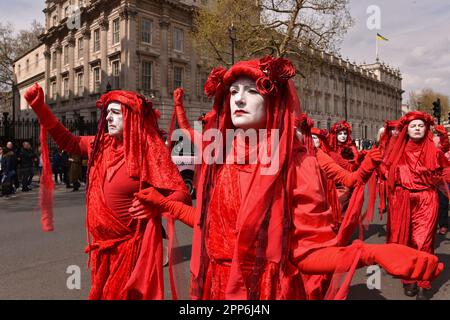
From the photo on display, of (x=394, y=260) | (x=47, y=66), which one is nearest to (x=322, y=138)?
(x=394, y=260)

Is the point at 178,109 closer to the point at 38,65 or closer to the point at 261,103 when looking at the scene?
the point at 261,103

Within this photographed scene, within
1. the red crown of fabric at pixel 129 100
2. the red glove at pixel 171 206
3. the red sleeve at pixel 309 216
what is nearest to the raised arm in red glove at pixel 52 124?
the red crown of fabric at pixel 129 100

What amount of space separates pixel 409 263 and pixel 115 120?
6.93ft

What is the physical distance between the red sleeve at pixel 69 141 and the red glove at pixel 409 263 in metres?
2.39

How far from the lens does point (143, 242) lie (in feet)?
8.30

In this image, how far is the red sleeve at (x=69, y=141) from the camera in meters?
2.88

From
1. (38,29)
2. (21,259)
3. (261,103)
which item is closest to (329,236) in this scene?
(261,103)

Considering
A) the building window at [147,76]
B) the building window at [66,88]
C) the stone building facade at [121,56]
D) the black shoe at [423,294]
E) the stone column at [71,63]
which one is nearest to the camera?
the black shoe at [423,294]

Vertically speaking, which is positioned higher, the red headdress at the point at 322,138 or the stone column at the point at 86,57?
the stone column at the point at 86,57

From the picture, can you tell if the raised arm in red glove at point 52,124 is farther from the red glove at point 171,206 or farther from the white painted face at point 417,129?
the white painted face at point 417,129

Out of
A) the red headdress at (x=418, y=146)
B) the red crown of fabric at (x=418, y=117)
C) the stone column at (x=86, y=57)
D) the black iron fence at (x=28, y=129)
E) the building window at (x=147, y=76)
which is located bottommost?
the red headdress at (x=418, y=146)

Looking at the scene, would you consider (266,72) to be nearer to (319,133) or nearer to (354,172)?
(354,172)

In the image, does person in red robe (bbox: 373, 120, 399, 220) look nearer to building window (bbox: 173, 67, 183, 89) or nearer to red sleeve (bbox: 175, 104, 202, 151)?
red sleeve (bbox: 175, 104, 202, 151)

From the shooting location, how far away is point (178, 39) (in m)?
32.3
